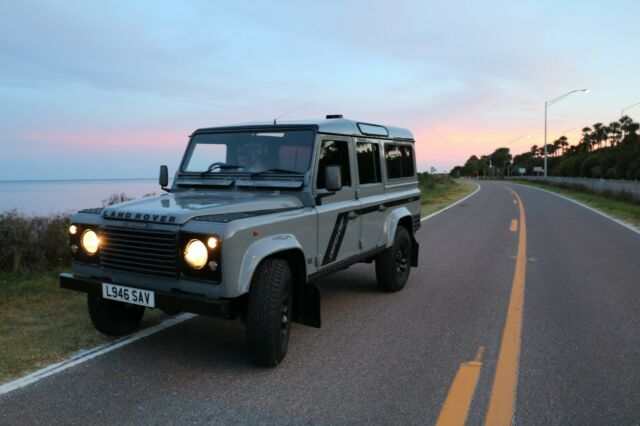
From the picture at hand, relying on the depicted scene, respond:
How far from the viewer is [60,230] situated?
753cm

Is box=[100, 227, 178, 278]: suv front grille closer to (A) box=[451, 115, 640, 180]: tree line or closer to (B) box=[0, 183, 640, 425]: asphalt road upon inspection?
(B) box=[0, 183, 640, 425]: asphalt road

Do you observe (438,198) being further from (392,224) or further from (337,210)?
(337,210)

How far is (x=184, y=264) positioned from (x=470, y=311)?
11.4ft

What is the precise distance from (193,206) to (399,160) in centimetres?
374

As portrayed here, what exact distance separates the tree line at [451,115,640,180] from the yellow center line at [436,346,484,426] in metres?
62.8

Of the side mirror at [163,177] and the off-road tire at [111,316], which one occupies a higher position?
the side mirror at [163,177]

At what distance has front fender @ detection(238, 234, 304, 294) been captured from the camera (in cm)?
384

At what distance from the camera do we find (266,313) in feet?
13.1

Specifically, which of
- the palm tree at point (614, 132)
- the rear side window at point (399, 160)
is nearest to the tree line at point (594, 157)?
the palm tree at point (614, 132)

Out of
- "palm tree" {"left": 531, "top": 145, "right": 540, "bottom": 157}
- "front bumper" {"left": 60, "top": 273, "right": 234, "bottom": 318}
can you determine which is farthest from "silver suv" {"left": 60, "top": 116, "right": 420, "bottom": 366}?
"palm tree" {"left": 531, "top": 145, "right": 540, "bottom": 157}

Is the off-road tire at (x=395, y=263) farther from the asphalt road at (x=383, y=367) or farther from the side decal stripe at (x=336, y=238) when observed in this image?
the side decal stripe at (x=336, y=238)

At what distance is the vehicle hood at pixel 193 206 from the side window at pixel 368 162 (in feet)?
4.42

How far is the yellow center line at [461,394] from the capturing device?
3.38m

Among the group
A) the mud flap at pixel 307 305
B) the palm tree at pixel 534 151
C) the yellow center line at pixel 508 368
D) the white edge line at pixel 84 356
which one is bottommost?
the yellow center line at pixel 508 368
